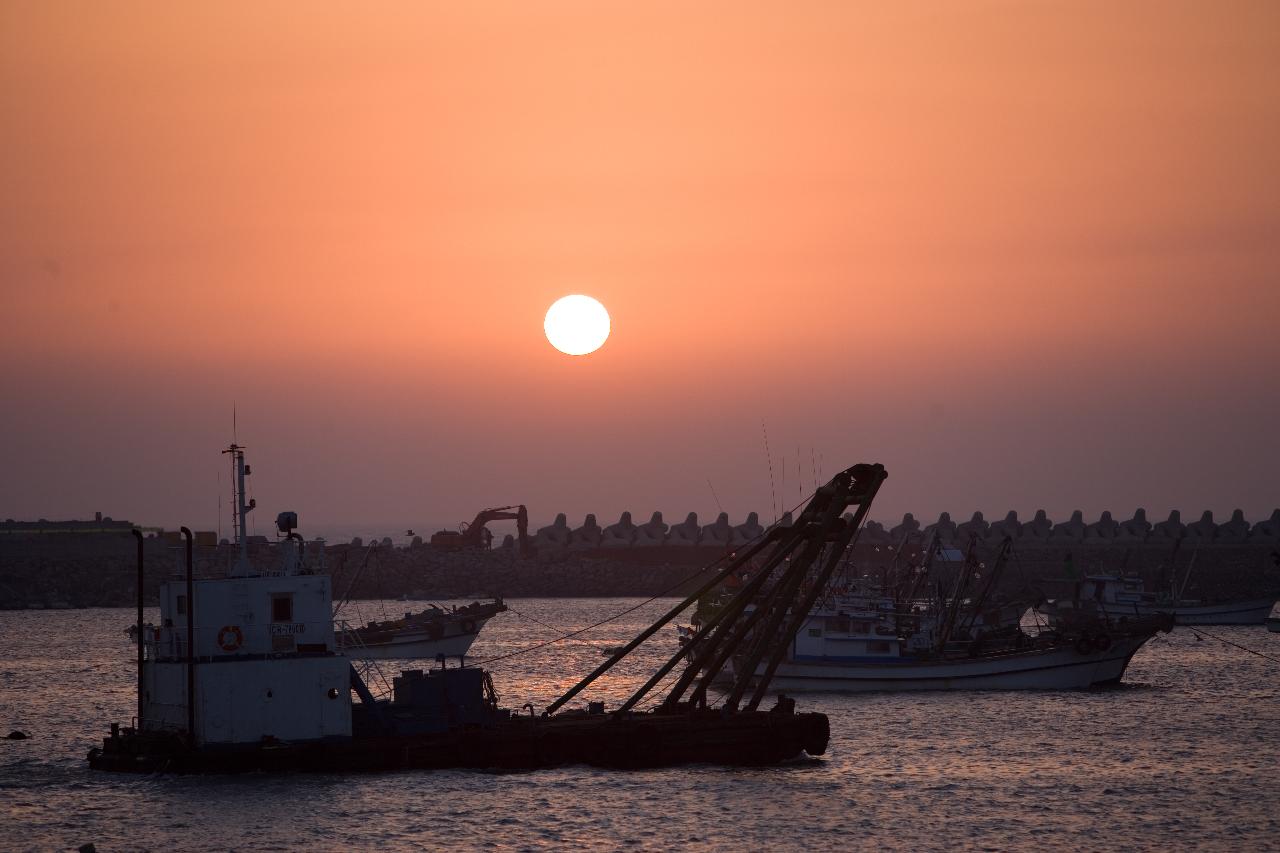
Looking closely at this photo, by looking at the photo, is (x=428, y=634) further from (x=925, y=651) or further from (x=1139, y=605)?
(x=1139, y=605)

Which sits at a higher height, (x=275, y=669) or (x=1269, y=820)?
(x=275, y=669)

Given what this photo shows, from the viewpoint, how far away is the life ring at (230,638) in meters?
43.3

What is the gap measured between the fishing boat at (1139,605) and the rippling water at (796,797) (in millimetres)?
46583

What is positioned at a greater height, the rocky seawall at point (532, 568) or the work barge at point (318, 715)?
the rocky seawall at point (532, 568)

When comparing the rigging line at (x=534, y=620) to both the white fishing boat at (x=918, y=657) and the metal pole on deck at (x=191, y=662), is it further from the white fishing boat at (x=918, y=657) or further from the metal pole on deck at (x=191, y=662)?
the metal pole on deck at (x=191, y=662)

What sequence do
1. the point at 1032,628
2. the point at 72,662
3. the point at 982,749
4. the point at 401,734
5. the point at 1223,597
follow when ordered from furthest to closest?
the point at 1223,597 < the point at 1032,628 < the point at 72,662 < the point at 982,749 < the point at 401,734

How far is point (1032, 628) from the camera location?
12825 cm

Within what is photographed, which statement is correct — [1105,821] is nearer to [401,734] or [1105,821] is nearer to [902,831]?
[902,831]

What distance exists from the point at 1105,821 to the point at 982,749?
12.7m

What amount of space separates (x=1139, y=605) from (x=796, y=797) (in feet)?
258

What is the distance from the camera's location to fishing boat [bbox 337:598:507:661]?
310 feet

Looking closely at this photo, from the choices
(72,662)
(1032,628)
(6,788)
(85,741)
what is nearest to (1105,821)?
(6,788)

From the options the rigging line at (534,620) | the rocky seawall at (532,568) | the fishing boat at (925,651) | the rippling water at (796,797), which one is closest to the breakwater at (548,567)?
the rocky seawall at (532,568)

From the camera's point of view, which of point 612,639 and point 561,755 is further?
point 612,639
